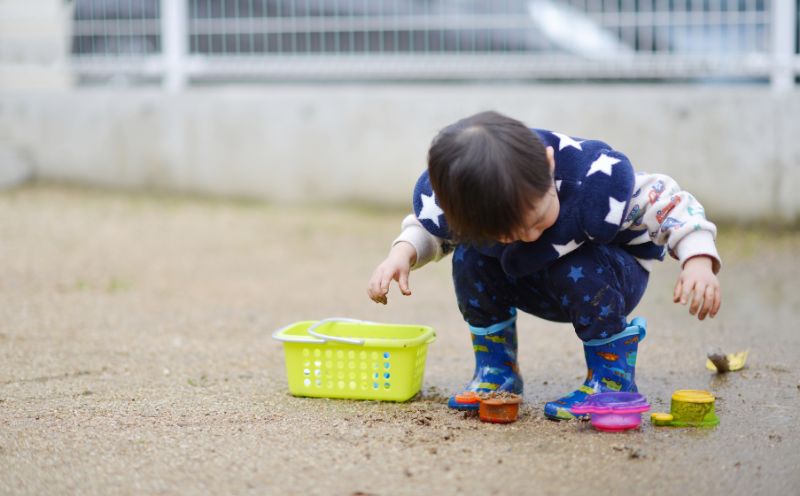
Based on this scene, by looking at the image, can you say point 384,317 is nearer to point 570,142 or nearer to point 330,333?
point 330,333

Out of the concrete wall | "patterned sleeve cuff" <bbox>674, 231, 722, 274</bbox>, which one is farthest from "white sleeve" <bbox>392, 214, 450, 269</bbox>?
the concrete wall

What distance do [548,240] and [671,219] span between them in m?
0.29

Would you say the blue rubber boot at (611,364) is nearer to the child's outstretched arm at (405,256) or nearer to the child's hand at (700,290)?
the child's hand at (700,290)

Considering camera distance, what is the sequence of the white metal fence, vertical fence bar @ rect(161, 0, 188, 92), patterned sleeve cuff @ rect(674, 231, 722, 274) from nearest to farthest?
patterned sleeve cuff @ rect(674, 231, 722, 274) → the white metal fence → vertical fence bar @ rect(161, 0, 188, 92)

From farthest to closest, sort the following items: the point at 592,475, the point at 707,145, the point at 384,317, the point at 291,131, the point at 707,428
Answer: the point at 291,131 → the point at 707,145 → the point at 384,317 → the point at 707,428 → the point at 592,475

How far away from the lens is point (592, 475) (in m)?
1.94

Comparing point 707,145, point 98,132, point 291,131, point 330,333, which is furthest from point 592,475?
point 98,132

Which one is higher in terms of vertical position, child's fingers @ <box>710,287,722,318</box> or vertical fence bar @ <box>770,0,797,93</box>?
vertical fence bar @ <box>770,0,797,93</box>

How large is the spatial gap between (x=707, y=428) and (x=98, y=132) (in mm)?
5648

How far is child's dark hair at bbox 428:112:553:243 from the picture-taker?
81.4 inches

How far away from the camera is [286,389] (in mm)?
2768

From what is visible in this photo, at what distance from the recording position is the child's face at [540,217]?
2.15 meters

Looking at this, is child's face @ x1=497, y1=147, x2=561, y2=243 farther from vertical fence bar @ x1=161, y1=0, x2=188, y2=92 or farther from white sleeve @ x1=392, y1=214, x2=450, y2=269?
vertical fence bar @ x1=161, y1=0, x2=188, y2=92

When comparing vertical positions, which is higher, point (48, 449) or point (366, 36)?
point (366, 36)
